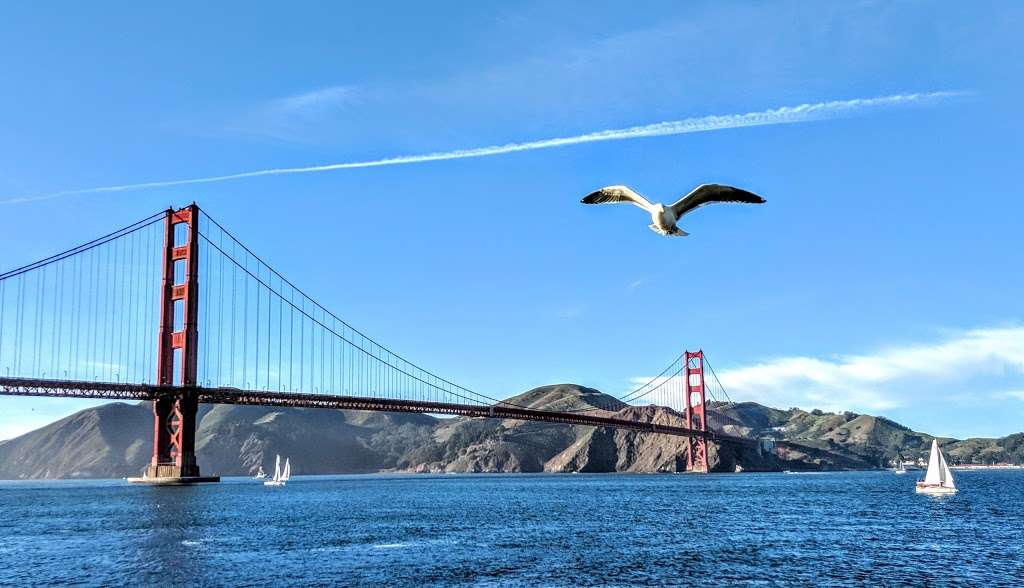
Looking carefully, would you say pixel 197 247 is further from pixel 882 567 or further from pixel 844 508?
pixel 882 567

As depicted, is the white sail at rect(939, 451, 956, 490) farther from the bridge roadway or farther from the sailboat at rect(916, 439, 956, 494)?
the bridge roadway

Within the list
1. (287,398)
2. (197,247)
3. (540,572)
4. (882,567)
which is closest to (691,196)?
(540,572)

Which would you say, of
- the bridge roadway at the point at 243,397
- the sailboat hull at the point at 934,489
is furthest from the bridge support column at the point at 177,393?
the sailboat hull at the point at 934,489

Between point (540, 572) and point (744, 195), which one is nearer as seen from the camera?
point (744, 195)

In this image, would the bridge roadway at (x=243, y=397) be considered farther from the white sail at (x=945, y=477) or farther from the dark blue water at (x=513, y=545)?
the white sail at (x=945, y=477)

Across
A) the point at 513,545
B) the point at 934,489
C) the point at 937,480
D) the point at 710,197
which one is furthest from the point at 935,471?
the point at 710,197

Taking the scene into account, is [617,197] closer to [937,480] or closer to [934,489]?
[934,489]
